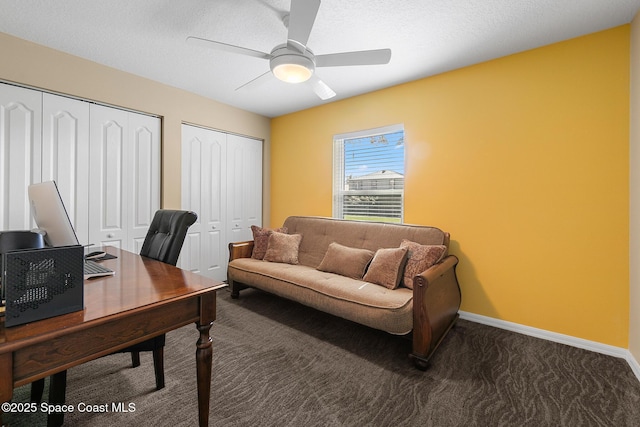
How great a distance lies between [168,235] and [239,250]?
1595mm

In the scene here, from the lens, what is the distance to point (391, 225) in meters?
2.97

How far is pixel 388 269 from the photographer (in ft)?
8.08

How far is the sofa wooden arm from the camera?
194 centimetres

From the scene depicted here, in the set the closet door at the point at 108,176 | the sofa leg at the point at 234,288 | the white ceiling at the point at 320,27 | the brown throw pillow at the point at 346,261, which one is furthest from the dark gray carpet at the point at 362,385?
the white ceiling at the point at 320,27

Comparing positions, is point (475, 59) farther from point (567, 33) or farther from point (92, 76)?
point (92, 76)

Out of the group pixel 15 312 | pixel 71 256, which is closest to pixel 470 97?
A: pixel 71 256

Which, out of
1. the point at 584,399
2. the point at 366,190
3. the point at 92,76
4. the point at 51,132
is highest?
the point at 92,76

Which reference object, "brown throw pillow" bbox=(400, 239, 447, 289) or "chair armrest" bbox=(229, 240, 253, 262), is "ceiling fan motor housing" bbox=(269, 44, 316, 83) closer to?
"brown throw pillow" bbox=(400, 239, 447, 289)

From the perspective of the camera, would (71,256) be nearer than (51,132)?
Yes

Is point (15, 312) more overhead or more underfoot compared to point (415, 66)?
more underfoot

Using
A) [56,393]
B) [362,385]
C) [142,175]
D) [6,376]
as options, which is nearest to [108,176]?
[142,175]

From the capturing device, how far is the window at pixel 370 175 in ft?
10.8

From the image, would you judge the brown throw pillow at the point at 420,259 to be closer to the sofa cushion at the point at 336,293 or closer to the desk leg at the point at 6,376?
the sofa cushion at the point at 336,293

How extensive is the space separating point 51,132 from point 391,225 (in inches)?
130
